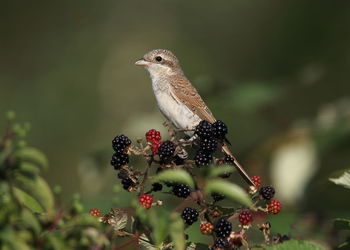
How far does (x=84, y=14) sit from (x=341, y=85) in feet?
20.9

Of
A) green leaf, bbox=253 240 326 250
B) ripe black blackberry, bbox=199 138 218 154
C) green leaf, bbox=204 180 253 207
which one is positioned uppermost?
ripe black blackberry, bbox=199 138 218 154

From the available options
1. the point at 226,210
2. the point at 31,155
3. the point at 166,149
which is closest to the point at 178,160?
the point at 166,149

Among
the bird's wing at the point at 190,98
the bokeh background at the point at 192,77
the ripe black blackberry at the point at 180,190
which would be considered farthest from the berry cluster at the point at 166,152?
the bird's wing at the point at 190,98

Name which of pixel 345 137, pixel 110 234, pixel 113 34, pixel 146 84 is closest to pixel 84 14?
pixel 113 34

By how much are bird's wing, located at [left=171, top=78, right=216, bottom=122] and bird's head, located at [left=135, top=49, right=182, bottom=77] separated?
0.34m

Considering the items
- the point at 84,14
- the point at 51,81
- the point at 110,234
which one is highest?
the point at 84,14

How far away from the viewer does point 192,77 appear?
14.7m

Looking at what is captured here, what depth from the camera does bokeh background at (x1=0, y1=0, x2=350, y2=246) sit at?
6.91m

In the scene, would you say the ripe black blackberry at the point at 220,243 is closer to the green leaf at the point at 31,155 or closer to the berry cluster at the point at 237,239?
the berry cluster at the point at 237,239

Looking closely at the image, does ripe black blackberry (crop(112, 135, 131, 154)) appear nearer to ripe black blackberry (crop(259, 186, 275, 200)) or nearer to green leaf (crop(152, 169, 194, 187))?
ripe black blackberry (crop(259, 186, 275, 200))

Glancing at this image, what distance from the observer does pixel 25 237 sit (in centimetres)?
239

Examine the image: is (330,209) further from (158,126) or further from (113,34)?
(113,34)

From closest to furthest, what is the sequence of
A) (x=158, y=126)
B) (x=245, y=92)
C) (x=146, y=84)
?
1. (x=245, y=92)
2. (x=158, y=126)
3. (x=146, y=84)

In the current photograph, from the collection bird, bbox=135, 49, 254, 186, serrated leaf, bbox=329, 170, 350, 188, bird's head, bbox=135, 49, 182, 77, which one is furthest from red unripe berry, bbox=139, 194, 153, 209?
bird's head, bbox=135, 49, 182, 77
